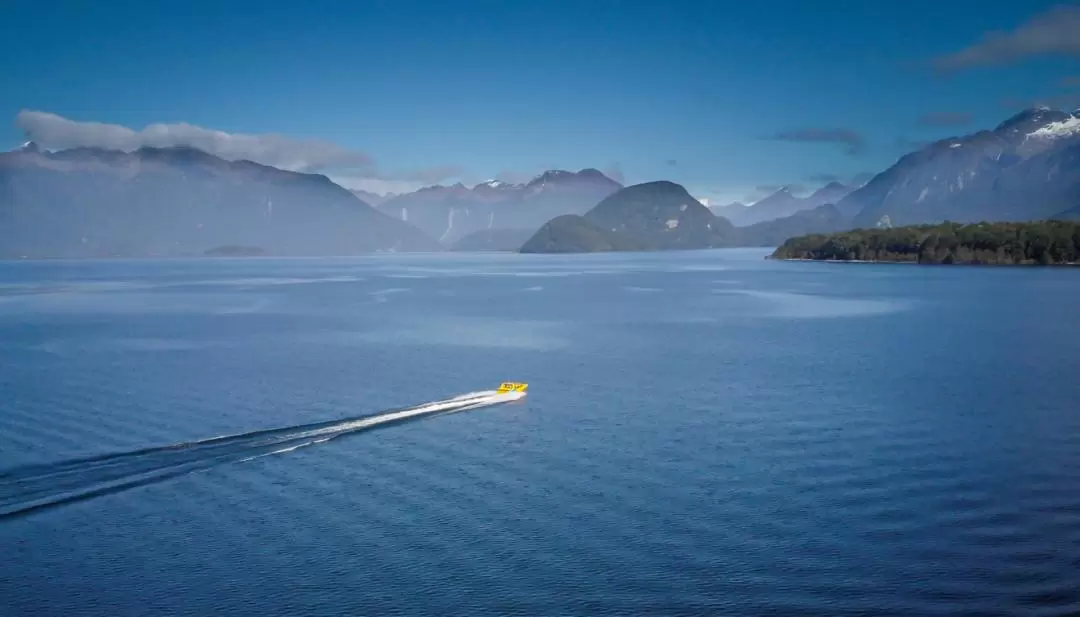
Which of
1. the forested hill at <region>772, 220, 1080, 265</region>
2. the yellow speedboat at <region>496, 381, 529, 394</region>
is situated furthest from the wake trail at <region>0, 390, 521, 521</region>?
the forested hill at <region>772, 220, 1080, 265</region>

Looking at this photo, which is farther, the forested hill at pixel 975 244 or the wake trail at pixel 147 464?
the forested hill at pixel 975 244

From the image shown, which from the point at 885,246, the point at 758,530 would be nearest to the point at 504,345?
the point at 758,530

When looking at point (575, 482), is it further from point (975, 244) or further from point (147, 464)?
point (975, 244)

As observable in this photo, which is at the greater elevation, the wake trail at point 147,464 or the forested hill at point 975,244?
the forested hill at point 975,244

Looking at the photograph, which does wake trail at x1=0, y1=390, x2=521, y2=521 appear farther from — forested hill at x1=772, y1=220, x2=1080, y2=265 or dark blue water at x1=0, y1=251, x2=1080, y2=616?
forested hill at x1=772, y1=220, x2=1080, y2=265

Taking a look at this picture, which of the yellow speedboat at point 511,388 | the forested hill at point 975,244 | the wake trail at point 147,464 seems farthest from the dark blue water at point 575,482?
the forested hill at point 975,244

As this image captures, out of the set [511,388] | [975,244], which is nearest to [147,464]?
[511,388]

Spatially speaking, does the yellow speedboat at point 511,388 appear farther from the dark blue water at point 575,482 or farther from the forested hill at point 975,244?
the forested hill at point 975,244
